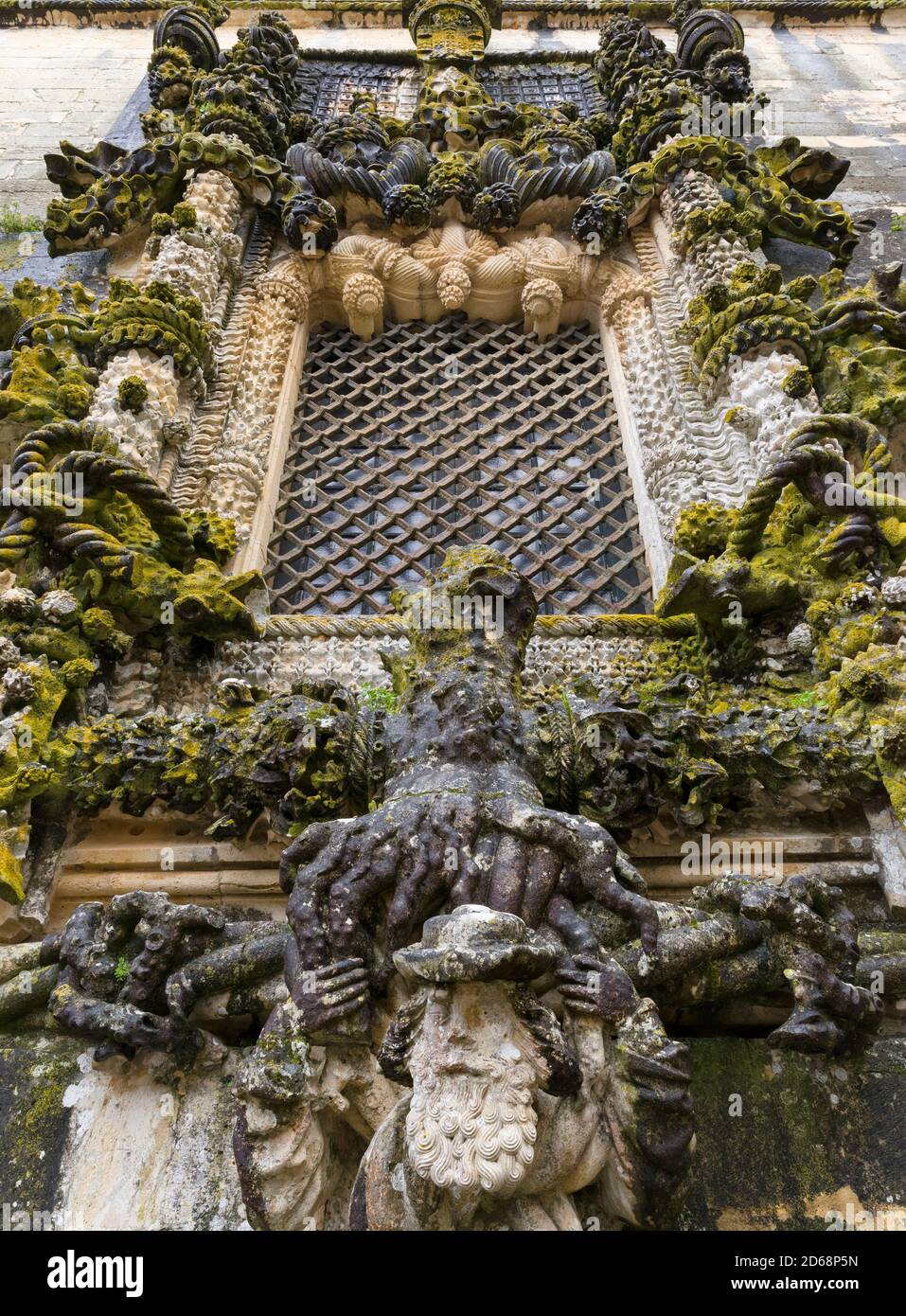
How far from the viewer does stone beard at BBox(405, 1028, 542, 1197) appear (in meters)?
2.03

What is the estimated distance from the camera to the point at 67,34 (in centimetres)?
985

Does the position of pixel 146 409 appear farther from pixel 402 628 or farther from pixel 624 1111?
pixel 624 1111

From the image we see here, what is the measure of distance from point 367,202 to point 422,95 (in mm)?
1986

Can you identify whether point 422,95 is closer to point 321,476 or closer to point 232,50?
point 232,50

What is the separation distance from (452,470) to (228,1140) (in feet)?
13.0

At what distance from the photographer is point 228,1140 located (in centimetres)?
272

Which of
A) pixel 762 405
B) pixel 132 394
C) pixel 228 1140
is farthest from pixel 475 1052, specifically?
pixel 762 405

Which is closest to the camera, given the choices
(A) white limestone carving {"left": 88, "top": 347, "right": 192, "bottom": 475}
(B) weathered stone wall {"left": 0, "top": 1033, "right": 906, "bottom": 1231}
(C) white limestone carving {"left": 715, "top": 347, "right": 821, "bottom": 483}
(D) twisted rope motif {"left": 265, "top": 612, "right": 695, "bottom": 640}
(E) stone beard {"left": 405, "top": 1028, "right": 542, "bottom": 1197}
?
(E) stone beard {"left": 405, "top": 1028, "right": 542, "bottom": 1197}

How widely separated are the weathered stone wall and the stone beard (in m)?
0.78

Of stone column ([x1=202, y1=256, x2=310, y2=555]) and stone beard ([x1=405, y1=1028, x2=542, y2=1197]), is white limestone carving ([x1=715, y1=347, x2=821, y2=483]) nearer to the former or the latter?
stone column ([x1=202, y1=256, x2=310, y2=555])

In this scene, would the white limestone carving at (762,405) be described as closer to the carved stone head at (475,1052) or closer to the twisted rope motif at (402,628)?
the twisted rope motif at (402,628)

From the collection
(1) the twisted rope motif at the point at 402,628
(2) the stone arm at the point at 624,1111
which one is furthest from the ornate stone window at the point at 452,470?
(2) the stone arm at the point at 624,1111

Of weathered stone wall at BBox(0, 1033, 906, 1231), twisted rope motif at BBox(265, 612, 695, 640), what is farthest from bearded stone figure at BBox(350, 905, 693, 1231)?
twisted rope motif at BBox(265, 612, 695, 640)

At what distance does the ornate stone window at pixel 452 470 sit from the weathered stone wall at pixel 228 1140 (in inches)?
103
